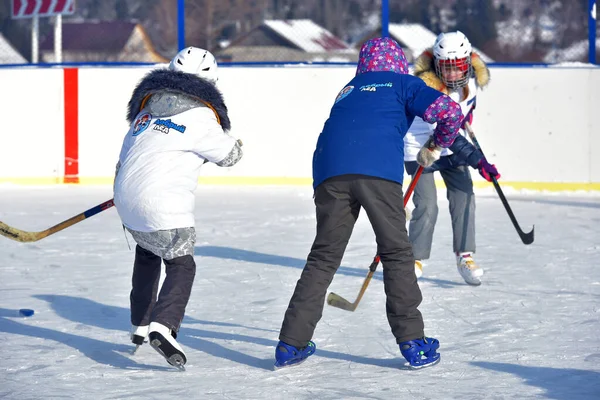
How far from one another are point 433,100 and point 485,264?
2.24 m

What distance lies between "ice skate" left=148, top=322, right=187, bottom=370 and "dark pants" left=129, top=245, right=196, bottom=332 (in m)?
0.03

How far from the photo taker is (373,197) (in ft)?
11.6

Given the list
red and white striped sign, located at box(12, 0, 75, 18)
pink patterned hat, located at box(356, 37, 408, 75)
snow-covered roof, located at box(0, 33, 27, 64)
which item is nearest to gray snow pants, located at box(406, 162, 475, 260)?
pink patterned hat, located at box(356, 37, 408, 75)

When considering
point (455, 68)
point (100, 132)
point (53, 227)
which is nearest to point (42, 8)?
point (100, 132)

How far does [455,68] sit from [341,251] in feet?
5.02

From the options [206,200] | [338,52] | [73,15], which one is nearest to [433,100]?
[206,200]

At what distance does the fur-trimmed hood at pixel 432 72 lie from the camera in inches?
192

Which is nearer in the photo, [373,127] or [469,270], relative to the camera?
[373,127]

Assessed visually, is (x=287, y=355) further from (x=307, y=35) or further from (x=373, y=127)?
(x=307, y=35)

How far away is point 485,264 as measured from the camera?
220 inches

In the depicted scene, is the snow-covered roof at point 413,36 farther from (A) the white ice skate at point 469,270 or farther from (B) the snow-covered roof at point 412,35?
(A) the white ice skate at point 469,270

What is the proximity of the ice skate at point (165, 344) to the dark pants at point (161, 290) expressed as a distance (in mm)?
28

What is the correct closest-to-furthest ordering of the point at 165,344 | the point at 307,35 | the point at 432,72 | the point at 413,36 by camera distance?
the point at 165,344, the point at 432,72, the point at 413,36, the point at 307,35

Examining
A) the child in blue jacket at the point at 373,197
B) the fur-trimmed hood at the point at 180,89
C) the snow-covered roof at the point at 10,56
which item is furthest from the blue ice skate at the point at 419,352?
the snow-covered roof at the point at 10,56
